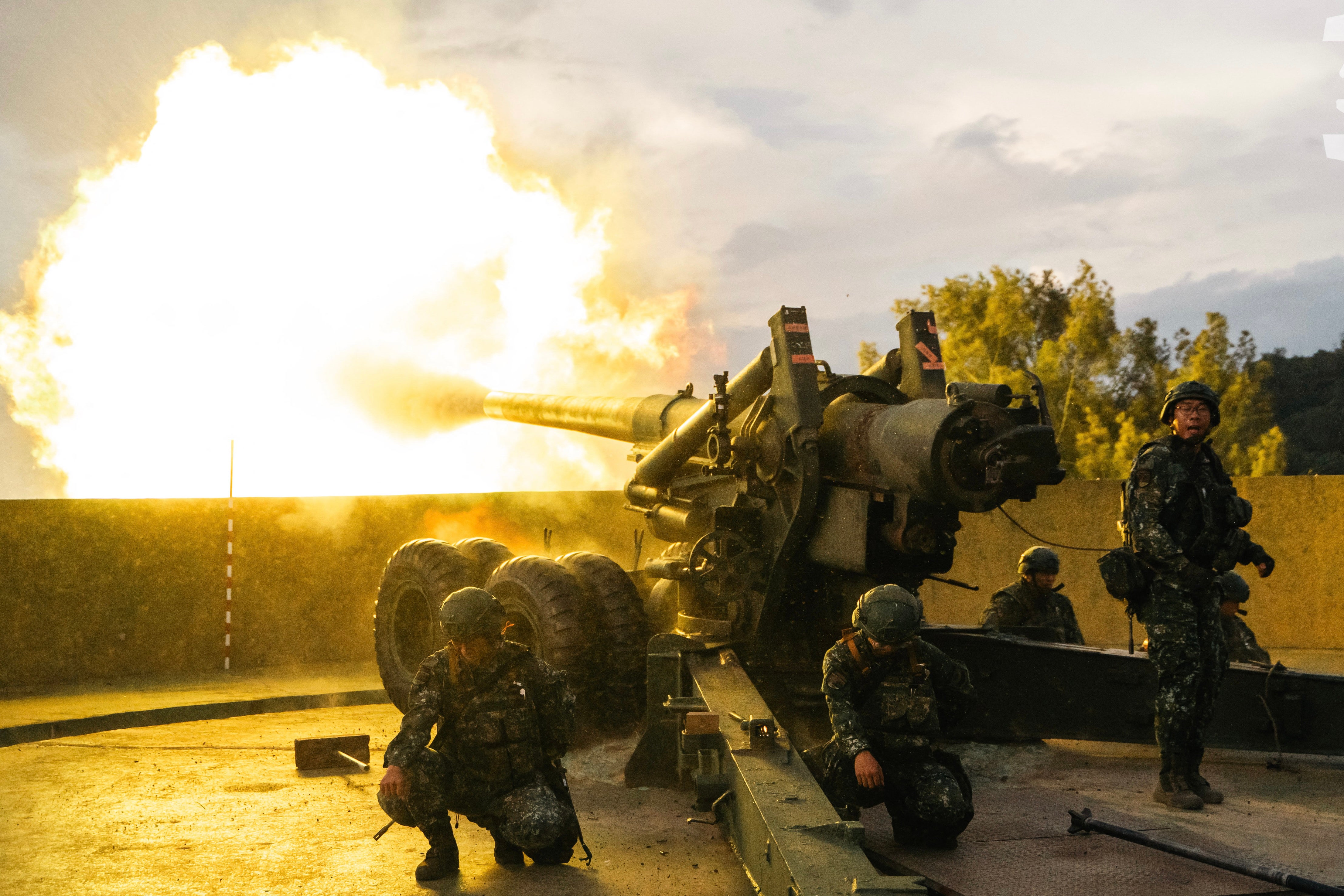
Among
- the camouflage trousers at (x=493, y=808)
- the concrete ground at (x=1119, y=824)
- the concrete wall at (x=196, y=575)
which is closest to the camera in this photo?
the concrete ground at (x=1119, y=824)

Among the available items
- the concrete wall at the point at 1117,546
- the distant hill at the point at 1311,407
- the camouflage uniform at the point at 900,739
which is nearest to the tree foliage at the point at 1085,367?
the distant hill at the point at 1311,407

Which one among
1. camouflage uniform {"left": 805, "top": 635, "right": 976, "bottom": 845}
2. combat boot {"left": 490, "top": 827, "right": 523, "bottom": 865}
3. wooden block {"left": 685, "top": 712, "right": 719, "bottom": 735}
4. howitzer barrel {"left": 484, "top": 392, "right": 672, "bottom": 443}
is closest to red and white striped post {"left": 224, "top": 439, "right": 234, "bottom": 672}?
howitzer barrel {"left": 484, "top": 392, "right": 672, "bottom": 443}

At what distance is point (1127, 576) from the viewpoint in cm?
535

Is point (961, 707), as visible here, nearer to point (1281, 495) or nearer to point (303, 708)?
point (303, 708)

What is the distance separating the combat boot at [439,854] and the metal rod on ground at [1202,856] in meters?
2.37

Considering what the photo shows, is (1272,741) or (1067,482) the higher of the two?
(1067,482)

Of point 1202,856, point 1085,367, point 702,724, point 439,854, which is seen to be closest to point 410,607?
point 439,854

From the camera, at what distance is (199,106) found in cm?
1388

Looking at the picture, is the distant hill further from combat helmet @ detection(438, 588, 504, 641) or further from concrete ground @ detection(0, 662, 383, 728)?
combat helmet @ detection(438, 588, 504, 641)

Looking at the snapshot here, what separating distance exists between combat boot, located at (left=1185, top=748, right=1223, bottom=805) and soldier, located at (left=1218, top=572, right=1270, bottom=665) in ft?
6.35

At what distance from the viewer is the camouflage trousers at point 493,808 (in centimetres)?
474

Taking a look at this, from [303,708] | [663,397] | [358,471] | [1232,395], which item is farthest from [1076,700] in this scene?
[1232,395]

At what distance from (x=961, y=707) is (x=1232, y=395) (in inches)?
1136

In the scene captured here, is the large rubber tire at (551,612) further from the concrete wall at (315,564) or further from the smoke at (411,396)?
the concrete wall at (315,564)
